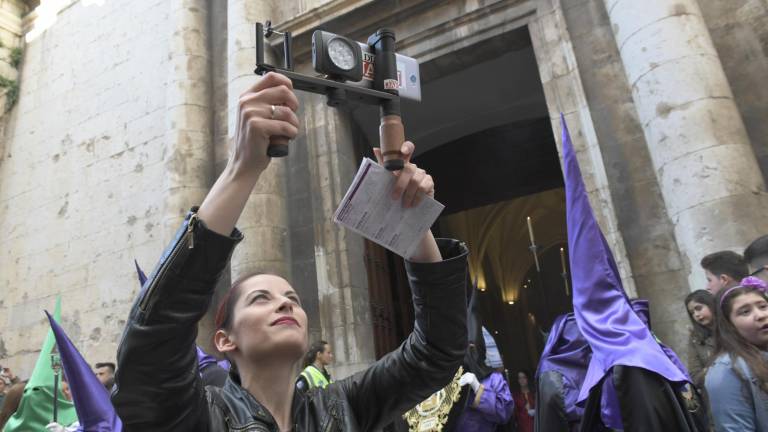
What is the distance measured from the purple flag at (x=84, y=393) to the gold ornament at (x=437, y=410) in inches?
72.2

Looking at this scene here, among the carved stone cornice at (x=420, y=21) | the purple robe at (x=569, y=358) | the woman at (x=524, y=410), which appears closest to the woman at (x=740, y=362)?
the purple robe at (x=569, y=358)

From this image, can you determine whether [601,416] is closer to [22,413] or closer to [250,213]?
[22,413]

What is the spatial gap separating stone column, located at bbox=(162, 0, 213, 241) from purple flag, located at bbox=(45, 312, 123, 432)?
3986 mm

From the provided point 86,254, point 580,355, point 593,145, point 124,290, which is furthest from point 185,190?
point 580,355

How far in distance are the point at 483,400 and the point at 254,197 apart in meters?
3.37

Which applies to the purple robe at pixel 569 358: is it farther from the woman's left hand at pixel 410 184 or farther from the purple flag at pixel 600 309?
the woman's left hand at pixel 410 184

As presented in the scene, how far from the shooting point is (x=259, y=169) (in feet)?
3.86

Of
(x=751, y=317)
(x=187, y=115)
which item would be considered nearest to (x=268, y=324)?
(x=751, y=317)

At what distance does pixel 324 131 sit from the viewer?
21.3 feet

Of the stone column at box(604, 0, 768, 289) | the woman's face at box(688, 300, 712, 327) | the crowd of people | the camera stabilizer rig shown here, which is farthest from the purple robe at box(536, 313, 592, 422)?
the camera stabilizer rig

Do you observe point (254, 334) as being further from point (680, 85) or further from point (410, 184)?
point (680, 85)

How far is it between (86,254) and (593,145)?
644cm

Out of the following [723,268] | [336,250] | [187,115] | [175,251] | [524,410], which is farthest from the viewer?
[524,410]

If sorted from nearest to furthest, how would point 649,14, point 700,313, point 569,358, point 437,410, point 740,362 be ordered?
point 740,362 < point 569,358 < point 700,313 < point 437,410 < point 649,14
